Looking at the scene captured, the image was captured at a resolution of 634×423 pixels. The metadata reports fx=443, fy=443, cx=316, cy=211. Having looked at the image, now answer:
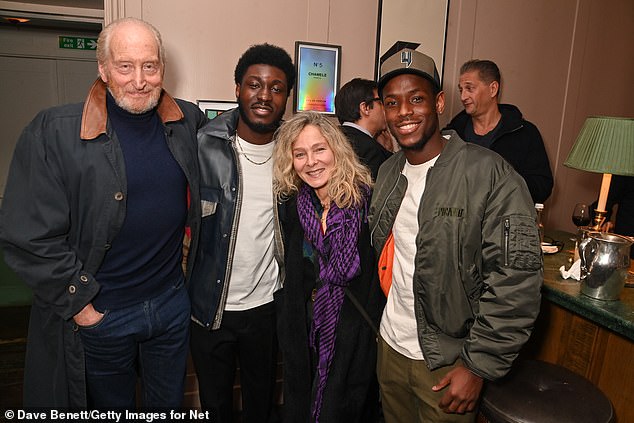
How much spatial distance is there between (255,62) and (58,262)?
1.01m

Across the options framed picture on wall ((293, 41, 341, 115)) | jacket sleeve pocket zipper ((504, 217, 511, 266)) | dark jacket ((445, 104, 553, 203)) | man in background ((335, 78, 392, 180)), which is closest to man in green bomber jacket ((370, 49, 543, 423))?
jacket sleeve pocket zipper ((504, 217, 511, 266))

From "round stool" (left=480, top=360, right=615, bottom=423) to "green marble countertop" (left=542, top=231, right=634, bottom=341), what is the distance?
0.23m

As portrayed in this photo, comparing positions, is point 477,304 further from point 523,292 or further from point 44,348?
point 44,348

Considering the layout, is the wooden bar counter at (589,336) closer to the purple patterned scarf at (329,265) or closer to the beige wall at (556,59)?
the purple patterned scarf at (329,265)

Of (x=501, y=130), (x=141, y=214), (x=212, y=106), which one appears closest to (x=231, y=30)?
(x=212, y=106)

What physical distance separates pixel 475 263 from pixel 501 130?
1.72m

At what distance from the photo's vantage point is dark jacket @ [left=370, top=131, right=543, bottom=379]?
121 cm

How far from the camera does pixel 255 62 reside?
1.76m

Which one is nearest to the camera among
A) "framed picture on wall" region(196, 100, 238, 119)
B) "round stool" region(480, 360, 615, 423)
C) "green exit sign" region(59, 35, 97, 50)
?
"round stool" region(480, 360, 615, 423)

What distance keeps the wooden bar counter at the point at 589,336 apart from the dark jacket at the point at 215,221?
1.28 m

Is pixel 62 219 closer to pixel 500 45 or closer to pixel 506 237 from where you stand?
pixel 506 237

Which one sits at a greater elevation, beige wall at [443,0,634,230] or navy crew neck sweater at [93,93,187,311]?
beige wall at [443,0,634,230]

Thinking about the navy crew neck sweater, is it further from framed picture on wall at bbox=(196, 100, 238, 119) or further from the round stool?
the round stool

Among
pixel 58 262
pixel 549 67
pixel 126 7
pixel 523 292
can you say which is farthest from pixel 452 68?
pixel 58 262
